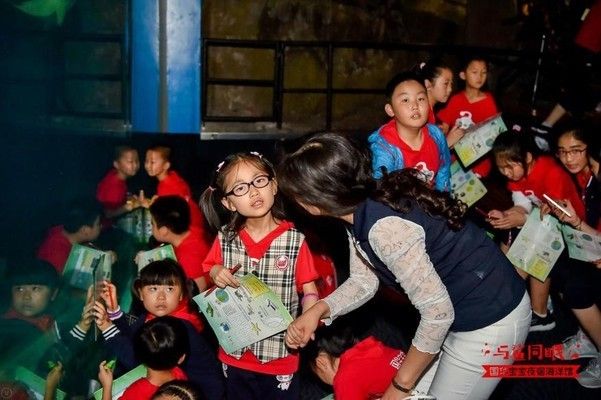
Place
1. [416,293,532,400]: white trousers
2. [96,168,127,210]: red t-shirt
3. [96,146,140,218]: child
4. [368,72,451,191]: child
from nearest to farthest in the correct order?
[416,293,532,400]: white trousers
[368,72,451,191]: child
[96,168,127,210]: red t-shirt
[96,146,140,218]: child

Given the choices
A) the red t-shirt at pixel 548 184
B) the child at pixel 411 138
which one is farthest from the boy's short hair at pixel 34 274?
the red t-shirt at pixel 548 184

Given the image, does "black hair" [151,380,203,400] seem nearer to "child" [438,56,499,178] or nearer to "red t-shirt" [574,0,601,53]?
"child" [438,56,499,178]

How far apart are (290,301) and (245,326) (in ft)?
0.89

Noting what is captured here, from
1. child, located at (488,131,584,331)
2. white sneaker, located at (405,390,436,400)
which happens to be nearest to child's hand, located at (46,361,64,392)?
white sneaker, located at (405,390,436,400)

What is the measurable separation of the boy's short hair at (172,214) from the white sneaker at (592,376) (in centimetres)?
240

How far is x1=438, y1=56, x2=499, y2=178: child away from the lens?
17.1 ft

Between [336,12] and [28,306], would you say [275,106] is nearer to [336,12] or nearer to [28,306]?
[336,12]

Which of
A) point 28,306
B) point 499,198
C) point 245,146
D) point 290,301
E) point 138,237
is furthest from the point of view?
point 245,146

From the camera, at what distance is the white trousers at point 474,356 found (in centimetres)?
241

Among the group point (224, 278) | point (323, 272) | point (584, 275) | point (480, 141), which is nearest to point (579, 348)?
point (584, 275)

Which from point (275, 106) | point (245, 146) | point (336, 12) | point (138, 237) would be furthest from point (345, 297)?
point (336, 12)

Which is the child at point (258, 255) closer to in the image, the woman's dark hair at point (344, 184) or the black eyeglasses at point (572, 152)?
the woman's dark hair at point (344, 184)

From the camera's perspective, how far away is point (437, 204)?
2.29 metres

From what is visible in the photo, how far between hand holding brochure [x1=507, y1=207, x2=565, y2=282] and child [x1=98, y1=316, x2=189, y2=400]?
1.94 m
